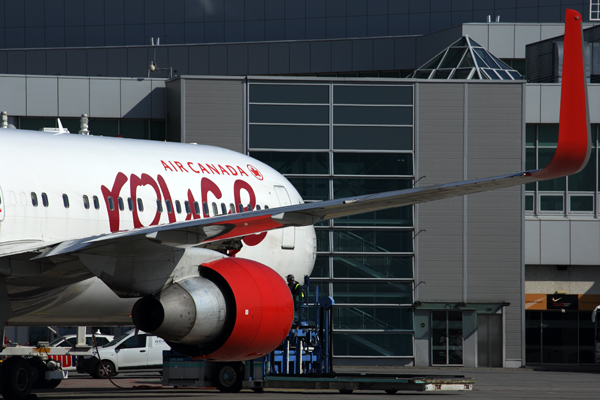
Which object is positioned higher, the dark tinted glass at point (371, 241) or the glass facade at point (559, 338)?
the dark tinted glass at point (371, 241)

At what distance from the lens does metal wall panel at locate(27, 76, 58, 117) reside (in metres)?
33.2

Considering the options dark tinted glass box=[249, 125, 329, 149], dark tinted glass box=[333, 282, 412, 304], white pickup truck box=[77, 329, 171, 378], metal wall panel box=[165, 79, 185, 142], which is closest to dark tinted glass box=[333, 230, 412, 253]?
dark tinted glass box=[333, 282, 412, 304]

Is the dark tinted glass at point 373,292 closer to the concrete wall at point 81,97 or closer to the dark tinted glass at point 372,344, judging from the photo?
the dark tinted glass at point 372,344

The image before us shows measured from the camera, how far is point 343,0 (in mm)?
51969

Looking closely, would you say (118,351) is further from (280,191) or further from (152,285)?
(152,285)

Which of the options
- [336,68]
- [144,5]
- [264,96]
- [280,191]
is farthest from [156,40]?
[280,191]

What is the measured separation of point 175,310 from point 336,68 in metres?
37.3

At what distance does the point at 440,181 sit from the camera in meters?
32.7

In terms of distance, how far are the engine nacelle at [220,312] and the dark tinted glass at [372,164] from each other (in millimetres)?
21152

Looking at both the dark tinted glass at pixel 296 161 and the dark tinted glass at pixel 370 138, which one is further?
the dark tinted glass at pixel 370 138

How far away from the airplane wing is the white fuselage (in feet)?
4.08

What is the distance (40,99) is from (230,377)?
19.4 m

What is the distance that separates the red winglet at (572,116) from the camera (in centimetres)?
878

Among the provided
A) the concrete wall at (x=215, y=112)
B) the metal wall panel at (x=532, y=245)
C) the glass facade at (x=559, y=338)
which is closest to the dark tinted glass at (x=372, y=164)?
the concrete wall at (x=215, y=112)
